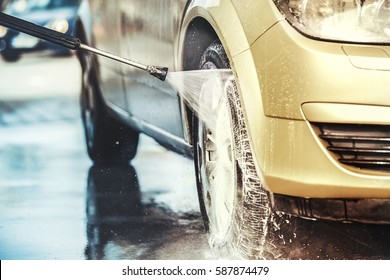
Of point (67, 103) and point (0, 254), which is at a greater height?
point (67, 103)

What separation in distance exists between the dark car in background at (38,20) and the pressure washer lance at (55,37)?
0.02 m

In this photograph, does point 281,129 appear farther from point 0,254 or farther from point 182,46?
point 0,254

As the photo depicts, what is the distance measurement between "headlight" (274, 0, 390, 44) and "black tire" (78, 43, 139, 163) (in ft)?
2.98

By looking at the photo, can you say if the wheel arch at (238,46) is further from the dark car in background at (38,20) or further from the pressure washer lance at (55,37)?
the dark car in background at (38,20)

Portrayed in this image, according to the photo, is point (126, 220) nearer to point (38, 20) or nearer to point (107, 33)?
point (107, 33)

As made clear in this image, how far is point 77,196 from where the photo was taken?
Result: 2.65 meters

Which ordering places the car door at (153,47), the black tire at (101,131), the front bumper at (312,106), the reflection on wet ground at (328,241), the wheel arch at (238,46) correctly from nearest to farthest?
the front bumper at (312,106) < the wheel arch at (238,46) < the reflection on wet ground at (328,241) < the car door at (153,47) < the black tire at (101,131)

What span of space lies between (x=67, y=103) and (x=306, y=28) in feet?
3.55

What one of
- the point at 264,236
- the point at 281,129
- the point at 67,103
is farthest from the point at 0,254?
the point at 281,129

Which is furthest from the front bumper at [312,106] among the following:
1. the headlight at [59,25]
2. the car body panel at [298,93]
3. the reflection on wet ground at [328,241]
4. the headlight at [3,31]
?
the headlight at [3,31]

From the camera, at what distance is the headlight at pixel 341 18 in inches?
76.4

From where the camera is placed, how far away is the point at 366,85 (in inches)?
73.9

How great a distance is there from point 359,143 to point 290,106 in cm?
23

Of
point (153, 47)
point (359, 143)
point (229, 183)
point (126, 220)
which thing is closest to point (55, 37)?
point (153, 47)
